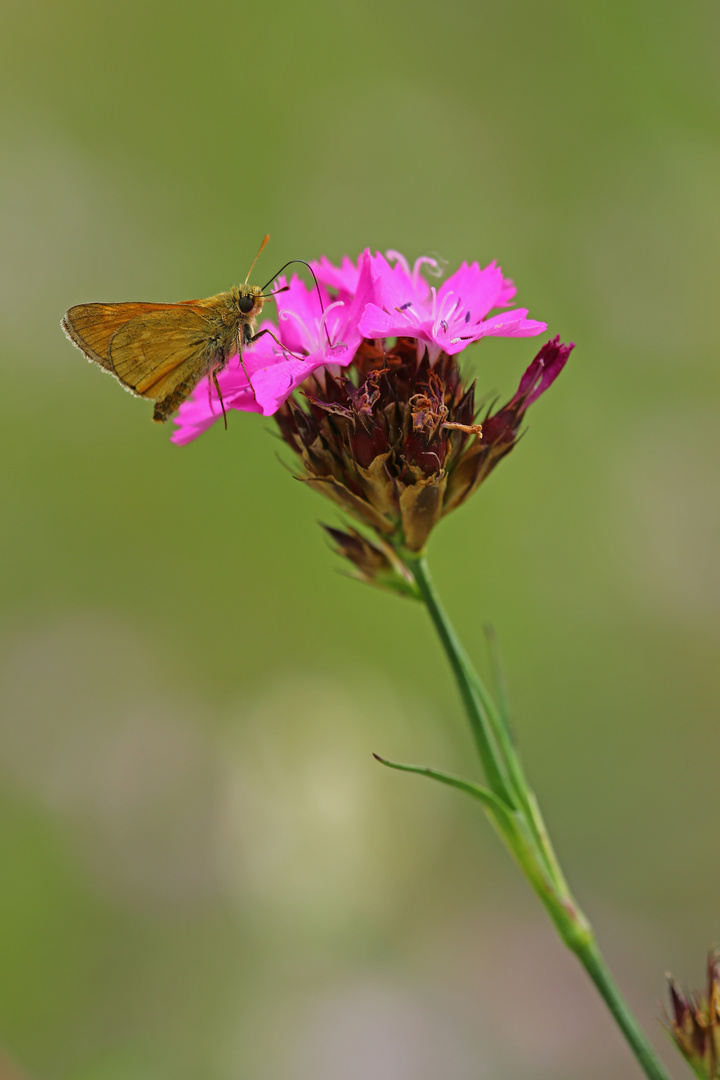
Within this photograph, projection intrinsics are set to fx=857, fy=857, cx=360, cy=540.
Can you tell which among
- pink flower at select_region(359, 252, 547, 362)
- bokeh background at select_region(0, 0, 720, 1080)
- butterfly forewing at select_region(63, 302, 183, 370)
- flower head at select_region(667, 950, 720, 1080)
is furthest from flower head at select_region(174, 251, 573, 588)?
bokeh background at select_region(0, 0, 720, 1080)

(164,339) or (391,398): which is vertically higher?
(164,339)

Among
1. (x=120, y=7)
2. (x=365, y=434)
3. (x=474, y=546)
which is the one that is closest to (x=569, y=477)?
(x=474, y=546)

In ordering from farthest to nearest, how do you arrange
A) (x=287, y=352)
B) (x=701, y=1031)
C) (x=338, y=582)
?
1. (x=338, y=582)
2. (x=287, y=352)
3. (x=701, y=1031)

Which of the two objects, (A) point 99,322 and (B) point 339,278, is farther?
(A) point 99,322

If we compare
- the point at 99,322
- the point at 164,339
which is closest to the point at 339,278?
the point at 164,339

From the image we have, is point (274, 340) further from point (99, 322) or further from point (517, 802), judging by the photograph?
point (517, 802)

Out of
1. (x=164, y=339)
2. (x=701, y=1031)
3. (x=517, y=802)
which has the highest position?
→ (x=164, y=339)

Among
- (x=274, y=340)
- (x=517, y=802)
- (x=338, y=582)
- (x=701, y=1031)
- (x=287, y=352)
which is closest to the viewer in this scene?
(x=701, y=1031)

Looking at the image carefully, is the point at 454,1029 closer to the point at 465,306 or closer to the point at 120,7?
the point at 465,306
